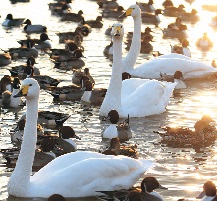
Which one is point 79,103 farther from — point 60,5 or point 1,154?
point 60,5

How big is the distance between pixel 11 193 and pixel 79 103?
24.1ft

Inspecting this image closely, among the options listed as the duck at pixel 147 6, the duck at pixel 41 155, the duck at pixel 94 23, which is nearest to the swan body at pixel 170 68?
the duck at pixel 41 155

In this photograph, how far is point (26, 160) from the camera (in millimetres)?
12945

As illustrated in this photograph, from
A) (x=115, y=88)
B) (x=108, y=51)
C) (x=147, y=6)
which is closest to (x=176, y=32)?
(x=108, y=51)

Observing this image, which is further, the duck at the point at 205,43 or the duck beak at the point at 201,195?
the duck at the point at 205,43

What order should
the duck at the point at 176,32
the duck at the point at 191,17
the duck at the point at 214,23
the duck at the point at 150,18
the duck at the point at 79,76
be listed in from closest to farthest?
the duck at the point at 79,76 → the duck at the point at 176,32 → the duck at the point at 214,23 → the duck at the point at 150,18 → the duck at the point at 191,17

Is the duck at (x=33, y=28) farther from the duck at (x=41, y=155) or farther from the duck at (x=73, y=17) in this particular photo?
the duck at (x=41, y=155)

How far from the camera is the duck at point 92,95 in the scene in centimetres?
2009

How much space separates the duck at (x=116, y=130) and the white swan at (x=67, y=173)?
131 inches

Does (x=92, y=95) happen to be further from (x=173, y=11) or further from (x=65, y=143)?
(x=173, y=11)

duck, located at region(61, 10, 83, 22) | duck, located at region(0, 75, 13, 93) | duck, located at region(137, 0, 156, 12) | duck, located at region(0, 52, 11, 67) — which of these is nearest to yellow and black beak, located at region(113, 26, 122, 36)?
duck, located at region(0, 75, 13, 93)

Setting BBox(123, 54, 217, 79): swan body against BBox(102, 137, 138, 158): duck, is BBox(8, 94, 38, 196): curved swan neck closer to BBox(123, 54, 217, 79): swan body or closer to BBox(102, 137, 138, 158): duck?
BBox(102, 137, 138, 158): duck

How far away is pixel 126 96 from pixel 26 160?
6248 millimetres

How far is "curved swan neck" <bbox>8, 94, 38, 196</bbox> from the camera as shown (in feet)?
42.0
